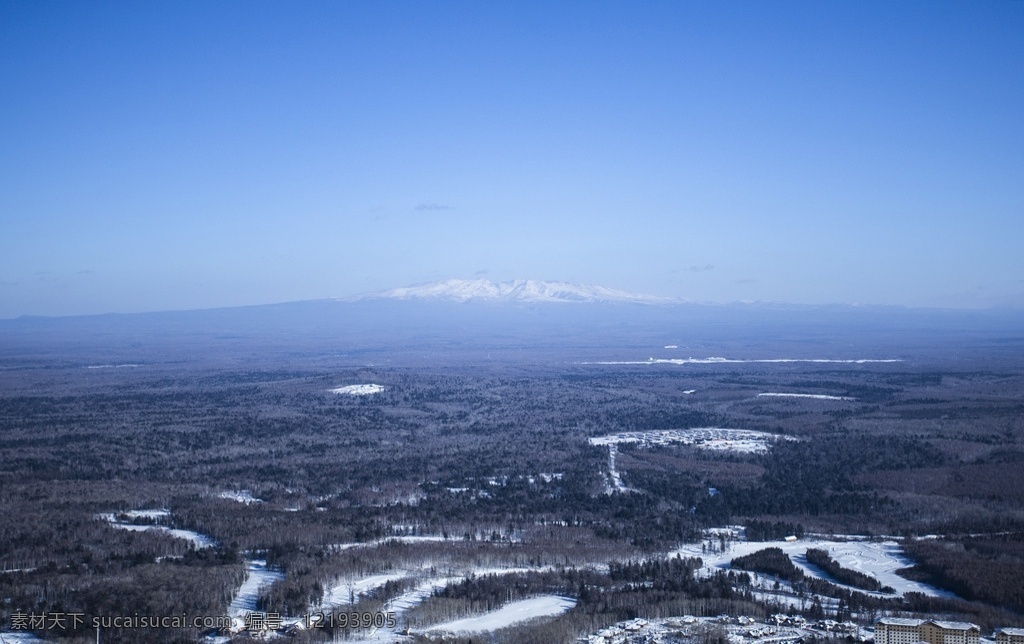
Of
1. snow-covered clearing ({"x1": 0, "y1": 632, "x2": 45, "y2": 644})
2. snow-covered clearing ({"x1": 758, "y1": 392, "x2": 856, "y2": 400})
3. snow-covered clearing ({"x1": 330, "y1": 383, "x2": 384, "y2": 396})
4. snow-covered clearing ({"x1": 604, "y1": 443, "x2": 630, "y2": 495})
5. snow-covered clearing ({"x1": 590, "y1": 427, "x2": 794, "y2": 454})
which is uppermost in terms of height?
snow-covered clearing ({"x1": 330, "y1": 383, "x2": 384, "y2": 396})

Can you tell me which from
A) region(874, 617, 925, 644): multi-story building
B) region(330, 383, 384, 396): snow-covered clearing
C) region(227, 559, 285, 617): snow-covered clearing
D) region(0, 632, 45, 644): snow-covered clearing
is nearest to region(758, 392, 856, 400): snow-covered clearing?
region(330, 383, 384, 396): snow-covered clearing

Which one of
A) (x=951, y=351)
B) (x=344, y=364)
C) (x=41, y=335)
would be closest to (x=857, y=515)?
(x=344, y=364)

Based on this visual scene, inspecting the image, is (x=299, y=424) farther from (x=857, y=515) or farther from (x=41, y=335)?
(x=41, y=335)

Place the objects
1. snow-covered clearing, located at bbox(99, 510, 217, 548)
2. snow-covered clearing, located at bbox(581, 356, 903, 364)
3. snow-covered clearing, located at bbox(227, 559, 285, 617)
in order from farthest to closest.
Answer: snow-covered clearing, located at bbox(581, 356, 903, 364) → snow-covered clearing, located at bbox(99, 510, 217, 548) → snow-covered clearing, located at bbox(227, 559, 285, 617)

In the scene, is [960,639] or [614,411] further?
[614,411]

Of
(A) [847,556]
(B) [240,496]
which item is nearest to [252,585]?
(B) [240,496]

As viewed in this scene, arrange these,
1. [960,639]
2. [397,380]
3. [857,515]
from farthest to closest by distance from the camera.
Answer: [397,380]
[857,515]
[960,639]

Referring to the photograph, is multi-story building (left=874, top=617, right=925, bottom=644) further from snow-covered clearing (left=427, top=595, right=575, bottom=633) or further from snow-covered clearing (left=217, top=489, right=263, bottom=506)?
snow-covered clearing (left=217, top=489, right=263, bottom=506)

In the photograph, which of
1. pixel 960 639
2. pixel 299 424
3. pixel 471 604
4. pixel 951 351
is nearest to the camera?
pixel 960 639
